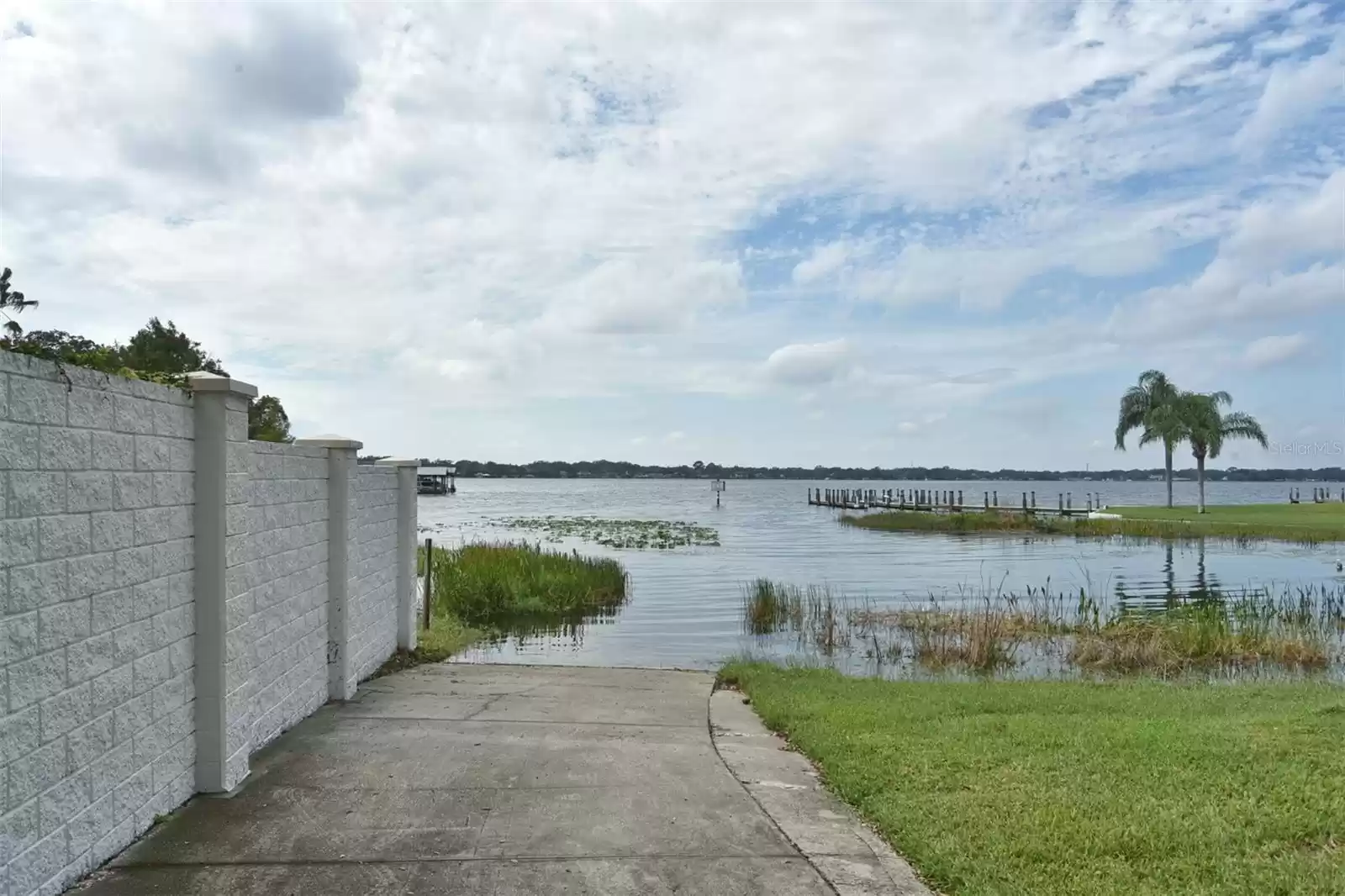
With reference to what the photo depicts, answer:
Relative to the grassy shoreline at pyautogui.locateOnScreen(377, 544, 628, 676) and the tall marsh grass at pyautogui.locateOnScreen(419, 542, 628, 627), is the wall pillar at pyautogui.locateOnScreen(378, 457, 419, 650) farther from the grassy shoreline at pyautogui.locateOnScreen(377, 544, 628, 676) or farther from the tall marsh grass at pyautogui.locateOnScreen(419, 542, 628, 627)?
the tall marsh grass at pyautogui.locateOnScreen(419, 542, 628, 627)

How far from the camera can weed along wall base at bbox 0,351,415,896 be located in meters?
4.10

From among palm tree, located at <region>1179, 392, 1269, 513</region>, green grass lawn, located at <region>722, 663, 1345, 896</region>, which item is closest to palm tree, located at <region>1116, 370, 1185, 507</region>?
palm tree, located at <region>1179, 392, 1269, 513</region>

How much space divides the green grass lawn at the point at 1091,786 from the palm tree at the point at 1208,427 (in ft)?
160

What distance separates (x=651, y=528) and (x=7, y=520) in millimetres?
45774

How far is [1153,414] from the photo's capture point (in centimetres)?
5434

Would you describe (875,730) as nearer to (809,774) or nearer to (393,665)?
(809,774)

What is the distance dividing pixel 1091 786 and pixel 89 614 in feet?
18.9

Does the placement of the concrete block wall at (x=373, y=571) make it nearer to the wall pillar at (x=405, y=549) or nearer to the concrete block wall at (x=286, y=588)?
the wall pillar at (x=405, y=549)

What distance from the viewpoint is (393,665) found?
10.7m

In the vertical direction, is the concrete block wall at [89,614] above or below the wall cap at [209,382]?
below

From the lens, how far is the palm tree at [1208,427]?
5316 centimetres

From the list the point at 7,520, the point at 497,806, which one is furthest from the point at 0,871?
the point at 497,806

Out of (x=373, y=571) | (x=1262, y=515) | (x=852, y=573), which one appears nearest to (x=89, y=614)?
(x=373, y=571)

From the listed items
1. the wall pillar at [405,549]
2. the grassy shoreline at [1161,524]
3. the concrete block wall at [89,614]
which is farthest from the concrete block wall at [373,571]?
the grassy shoreline at [1161,524]
